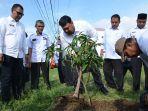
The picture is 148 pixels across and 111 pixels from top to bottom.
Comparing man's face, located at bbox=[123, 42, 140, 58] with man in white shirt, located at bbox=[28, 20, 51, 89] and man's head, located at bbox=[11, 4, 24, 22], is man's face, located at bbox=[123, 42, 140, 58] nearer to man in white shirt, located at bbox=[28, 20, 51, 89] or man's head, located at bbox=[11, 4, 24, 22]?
Answer: man's head, located at bbox=[11, 4, 24, 22]

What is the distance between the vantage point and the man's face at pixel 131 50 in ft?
21.0

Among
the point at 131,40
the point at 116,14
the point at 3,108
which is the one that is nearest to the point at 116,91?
the point at 116,14

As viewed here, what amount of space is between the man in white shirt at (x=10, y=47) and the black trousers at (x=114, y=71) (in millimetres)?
2903

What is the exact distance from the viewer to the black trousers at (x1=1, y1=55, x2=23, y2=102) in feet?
31.2

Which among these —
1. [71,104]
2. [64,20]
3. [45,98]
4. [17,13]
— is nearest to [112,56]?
[45,98]

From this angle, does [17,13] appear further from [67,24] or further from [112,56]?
[112,56]

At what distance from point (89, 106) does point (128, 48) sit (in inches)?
86.7

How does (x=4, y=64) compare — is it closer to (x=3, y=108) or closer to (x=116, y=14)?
(x=3, y=108)

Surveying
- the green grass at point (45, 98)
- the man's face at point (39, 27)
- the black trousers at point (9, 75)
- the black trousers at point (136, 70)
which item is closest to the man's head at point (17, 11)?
the black trousers at point (9, 75)

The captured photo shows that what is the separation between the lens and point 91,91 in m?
10.8

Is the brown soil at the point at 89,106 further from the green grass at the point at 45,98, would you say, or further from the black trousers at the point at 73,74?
the black trousers at the point at 73,74

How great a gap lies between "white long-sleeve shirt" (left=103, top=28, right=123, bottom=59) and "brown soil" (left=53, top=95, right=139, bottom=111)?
11.7 feet

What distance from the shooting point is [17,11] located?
961cm

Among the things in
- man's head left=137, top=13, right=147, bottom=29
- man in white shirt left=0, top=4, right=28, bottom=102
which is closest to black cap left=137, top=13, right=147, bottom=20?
man's head left=137, top=13, right=147, bottom=29
